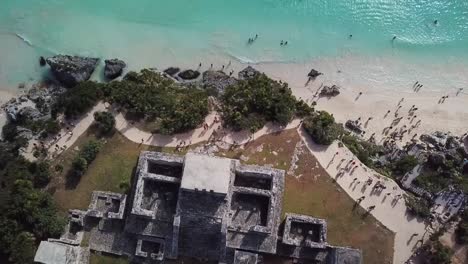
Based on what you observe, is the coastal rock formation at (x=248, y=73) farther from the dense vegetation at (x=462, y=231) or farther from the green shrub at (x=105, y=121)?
the dense vegetation at (x=462, y=231)

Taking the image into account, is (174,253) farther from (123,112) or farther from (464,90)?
(464,90)

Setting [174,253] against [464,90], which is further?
[464,90]

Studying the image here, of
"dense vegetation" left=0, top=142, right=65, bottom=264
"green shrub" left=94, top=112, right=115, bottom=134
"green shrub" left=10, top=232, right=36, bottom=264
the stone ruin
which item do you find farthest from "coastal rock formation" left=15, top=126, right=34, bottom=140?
"green shrub" left=10, top=232, right=36, bottom=264

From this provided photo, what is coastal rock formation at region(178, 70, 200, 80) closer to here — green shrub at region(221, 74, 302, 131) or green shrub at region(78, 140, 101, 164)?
green shrub at region(221, 74, 302, 131)

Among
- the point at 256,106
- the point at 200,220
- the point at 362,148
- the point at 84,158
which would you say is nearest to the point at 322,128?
the point at 362,148

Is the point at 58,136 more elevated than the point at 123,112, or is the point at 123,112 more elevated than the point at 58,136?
the point at 123,112

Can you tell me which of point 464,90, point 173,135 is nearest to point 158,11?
point 173,135
